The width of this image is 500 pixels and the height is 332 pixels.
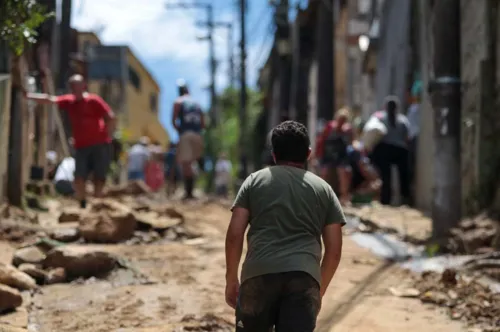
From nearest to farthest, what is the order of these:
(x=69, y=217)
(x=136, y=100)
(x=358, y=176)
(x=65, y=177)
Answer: (x=69, y=217)
(x=65, y=177)
(x=358, y=176)
(x=136, y=100)

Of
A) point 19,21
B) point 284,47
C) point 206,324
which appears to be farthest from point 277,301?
point 284,47

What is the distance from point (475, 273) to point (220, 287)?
1.85 metres

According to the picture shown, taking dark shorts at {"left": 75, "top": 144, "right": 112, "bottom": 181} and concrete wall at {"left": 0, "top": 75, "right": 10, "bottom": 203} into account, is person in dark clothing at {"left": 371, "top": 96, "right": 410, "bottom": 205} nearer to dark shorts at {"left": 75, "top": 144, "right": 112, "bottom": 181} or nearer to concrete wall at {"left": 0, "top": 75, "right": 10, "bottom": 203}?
dark shorts at {"left": 75, "top": 144, "right": 112, "bottom": 181}

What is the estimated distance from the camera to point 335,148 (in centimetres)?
1128

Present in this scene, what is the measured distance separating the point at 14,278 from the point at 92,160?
386 cm

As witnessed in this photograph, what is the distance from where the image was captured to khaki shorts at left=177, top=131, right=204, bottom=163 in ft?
38.8

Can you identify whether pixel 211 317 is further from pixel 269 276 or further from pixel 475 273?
pixel 475 273

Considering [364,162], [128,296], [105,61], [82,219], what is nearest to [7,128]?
[82,219]

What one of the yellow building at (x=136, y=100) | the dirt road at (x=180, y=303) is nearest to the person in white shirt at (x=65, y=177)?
the dirt road at (x=180, y=303)

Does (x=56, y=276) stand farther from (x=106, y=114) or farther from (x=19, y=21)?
(x=106, y=114)

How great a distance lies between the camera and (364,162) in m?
12.3

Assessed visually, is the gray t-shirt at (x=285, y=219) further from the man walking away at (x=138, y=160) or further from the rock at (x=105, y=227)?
the man walking away at (x=138, y=160)

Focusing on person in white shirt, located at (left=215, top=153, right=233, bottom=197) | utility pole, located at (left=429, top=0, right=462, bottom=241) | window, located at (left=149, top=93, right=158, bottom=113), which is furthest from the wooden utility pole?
window, located at (left=149, top=93, right=158, bottom=113)

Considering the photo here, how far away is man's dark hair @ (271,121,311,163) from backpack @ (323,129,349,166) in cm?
811
